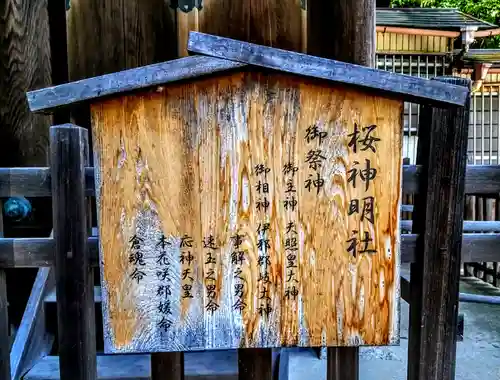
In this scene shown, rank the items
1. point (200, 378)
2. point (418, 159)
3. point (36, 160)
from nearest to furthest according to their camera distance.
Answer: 1. point (418, 159)
2. point (200, 378)
3. point (36, 160)

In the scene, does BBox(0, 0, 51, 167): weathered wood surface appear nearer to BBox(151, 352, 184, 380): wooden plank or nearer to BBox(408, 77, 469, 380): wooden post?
BBox(151, 352, 184, 380): wooden plank

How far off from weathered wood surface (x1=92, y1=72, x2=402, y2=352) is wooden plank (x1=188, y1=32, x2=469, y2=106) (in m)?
0.07

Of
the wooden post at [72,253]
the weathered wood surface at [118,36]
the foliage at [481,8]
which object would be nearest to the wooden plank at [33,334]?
the wooden post at [72,253]

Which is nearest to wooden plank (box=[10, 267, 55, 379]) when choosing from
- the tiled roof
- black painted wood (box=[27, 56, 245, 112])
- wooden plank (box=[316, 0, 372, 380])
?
black painted wood (box=[27, 56, 245, 112])

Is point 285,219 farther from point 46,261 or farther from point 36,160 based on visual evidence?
point 36,160

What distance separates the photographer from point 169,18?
119 inches

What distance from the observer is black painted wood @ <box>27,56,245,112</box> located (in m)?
1.78

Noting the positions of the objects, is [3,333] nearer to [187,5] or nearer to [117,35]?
[117,35]

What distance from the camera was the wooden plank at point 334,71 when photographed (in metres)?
1.75

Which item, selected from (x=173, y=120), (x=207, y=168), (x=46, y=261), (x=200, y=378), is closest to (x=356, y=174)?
(x=207, y=168)

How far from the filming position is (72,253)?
6.59 ft

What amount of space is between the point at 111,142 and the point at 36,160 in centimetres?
181

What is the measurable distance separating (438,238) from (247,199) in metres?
0.86

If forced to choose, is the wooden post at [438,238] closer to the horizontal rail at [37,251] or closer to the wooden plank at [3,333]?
the horizontal rail at [37,251]
